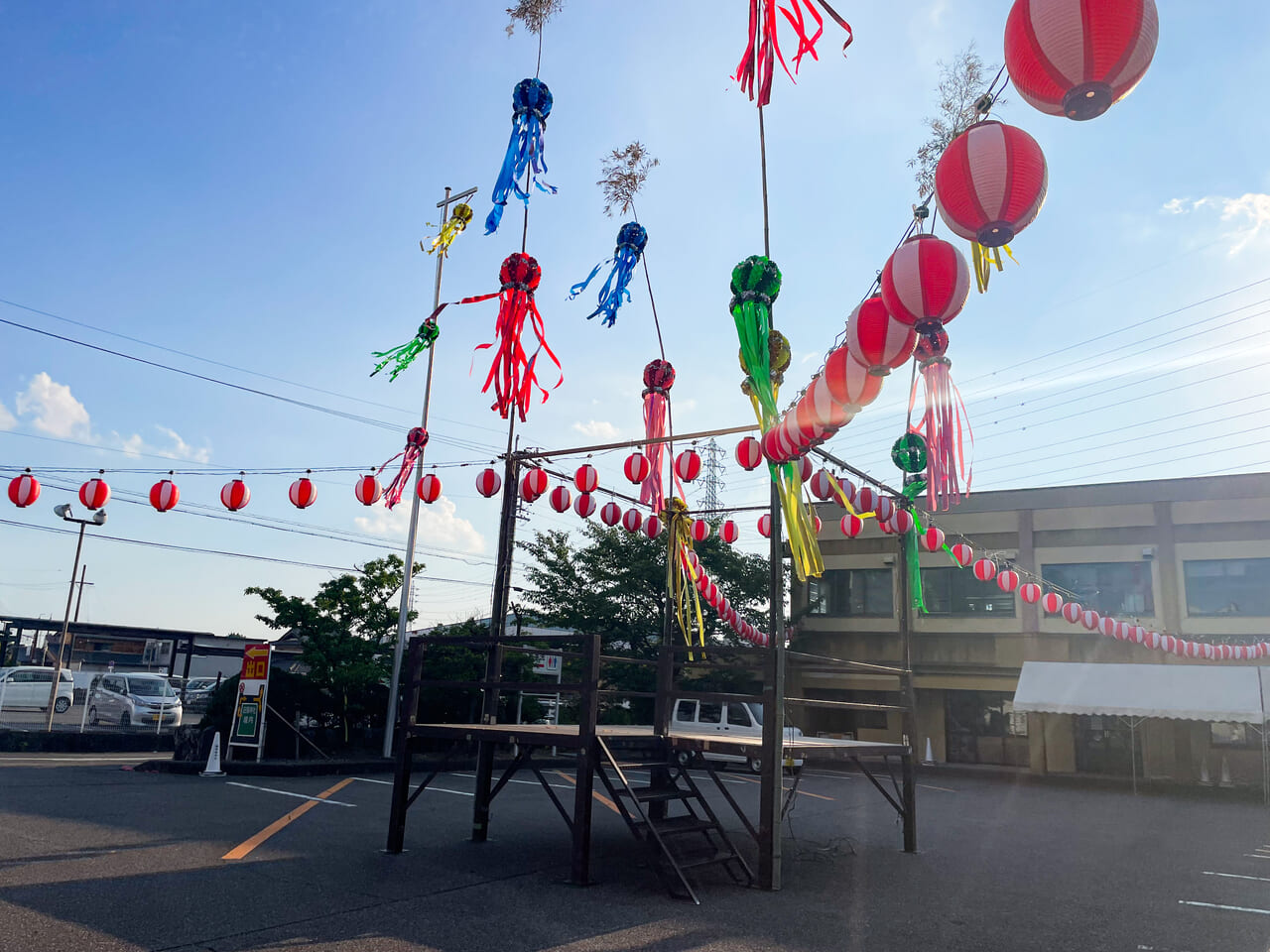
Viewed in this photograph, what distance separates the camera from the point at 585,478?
15.4m

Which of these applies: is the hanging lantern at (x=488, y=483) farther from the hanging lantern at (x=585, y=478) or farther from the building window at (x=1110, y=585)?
the building window at (x=1110, y=585)

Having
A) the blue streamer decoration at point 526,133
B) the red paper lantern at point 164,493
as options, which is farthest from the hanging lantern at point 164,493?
the blue streamer decoration at point 526,133

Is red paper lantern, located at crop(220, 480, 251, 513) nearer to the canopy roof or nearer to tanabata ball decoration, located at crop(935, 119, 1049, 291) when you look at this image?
tanabata ball decoration, located at crop(935, 119, 1049, 291)

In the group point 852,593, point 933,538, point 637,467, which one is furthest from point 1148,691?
point 637,467

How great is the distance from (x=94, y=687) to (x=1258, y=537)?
108 feet

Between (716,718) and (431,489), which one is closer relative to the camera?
(431,489)

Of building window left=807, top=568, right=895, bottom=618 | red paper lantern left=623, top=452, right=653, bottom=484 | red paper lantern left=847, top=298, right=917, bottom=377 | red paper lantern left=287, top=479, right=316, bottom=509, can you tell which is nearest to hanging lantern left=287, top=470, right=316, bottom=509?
red paper lantern left=287, top=479, right=316, bottom=509

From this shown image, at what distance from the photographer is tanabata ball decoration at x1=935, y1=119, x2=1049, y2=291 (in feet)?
16.9

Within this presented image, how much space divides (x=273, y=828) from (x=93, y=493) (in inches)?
288

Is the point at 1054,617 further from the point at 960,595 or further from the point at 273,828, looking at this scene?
the point at 273,828

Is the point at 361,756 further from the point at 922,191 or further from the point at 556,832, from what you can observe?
the point at 922,191

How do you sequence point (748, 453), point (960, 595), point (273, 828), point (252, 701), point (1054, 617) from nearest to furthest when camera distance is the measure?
point (273, 828)
point (748, 453)
point (252, 701)
point (1054, 617)
point (960, 595)

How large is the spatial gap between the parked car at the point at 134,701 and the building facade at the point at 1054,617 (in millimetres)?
18014

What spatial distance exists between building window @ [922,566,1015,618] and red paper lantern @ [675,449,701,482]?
47.9 feet
